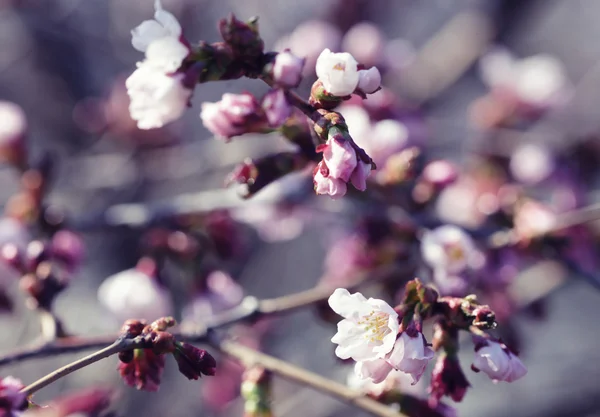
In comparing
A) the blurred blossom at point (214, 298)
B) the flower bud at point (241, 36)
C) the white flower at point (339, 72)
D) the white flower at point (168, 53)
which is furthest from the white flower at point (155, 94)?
the blurred blossom at point (214, 298)

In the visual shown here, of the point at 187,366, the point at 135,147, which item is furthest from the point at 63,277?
the point at 135,147

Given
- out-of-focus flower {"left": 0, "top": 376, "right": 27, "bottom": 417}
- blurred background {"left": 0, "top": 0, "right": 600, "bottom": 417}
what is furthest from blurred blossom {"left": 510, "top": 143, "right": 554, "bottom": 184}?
out-of-focus flower {"left": 0, "top": 376, "right": 27, "bottom": 417}

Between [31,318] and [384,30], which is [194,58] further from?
[384,30]

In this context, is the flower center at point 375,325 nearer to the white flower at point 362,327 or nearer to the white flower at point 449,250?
the white flower at point 362,327

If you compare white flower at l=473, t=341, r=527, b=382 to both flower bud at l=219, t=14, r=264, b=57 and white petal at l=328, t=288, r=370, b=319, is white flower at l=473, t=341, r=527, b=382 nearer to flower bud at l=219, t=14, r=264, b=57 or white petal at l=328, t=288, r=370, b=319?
white petal at l=328, t=288, r=370, b=319

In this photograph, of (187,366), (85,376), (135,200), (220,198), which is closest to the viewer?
(187,366)
